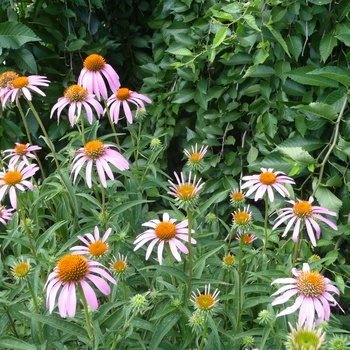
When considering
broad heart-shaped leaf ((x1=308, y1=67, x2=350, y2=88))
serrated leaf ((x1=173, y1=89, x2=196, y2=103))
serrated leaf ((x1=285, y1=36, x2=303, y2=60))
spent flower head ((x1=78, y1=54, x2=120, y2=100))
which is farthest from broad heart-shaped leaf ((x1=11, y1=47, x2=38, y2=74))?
broad heart-shaped leaf ((x1=308, y1=67, x2=350, y2=88))

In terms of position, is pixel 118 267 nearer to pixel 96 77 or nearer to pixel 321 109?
pixel 96 77

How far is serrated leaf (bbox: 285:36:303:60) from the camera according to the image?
66.2 inches

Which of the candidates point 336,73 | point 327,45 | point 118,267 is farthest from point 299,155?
point 118,267

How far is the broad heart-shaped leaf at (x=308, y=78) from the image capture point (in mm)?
1591

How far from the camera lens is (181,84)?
80.8 inches

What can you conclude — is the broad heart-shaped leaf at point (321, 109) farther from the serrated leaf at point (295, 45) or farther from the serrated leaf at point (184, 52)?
the serrated leaf at point (184, 52)

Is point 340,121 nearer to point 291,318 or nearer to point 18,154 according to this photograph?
point 291,318

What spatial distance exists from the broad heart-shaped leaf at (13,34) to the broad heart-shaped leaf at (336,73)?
3.75ft

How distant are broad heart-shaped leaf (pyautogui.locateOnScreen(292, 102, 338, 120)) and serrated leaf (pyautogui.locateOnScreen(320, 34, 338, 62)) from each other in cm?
17

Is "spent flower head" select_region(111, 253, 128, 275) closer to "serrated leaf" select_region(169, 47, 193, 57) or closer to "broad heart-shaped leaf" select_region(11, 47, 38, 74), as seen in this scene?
"serrated leaf" select_region(169, 47, 193, 57)

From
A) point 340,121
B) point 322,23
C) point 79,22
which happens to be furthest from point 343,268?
point 79,22

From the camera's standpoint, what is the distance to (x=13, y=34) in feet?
6.64

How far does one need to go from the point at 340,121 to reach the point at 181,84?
27.2 inches

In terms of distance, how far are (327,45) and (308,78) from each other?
142mm
